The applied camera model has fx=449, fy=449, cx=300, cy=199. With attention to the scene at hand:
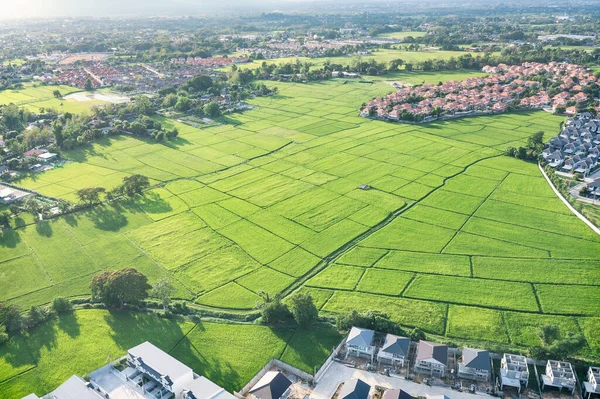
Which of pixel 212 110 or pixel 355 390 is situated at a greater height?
pixel 212 110

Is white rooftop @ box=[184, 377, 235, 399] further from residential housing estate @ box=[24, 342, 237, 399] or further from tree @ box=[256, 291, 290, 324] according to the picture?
tree @ box=[256, 291, 290, 324]

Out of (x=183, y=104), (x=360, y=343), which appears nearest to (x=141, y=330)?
(x=360, y=343)

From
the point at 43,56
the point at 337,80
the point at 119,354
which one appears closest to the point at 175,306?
the point at 119,354

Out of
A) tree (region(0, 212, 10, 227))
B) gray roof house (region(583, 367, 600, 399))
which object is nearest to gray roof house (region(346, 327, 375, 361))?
gray roof house (region(583, 367, 600, 399))

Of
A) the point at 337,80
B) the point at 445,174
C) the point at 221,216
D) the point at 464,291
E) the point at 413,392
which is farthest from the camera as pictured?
the point at 337,80

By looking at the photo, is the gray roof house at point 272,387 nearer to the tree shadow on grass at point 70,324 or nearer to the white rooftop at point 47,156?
the tree shadow on grass at point 70,324

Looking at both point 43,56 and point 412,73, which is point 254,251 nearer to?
point 412,73

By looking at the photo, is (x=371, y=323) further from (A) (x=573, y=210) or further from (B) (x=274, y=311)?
(A) (x=573, y=210)
